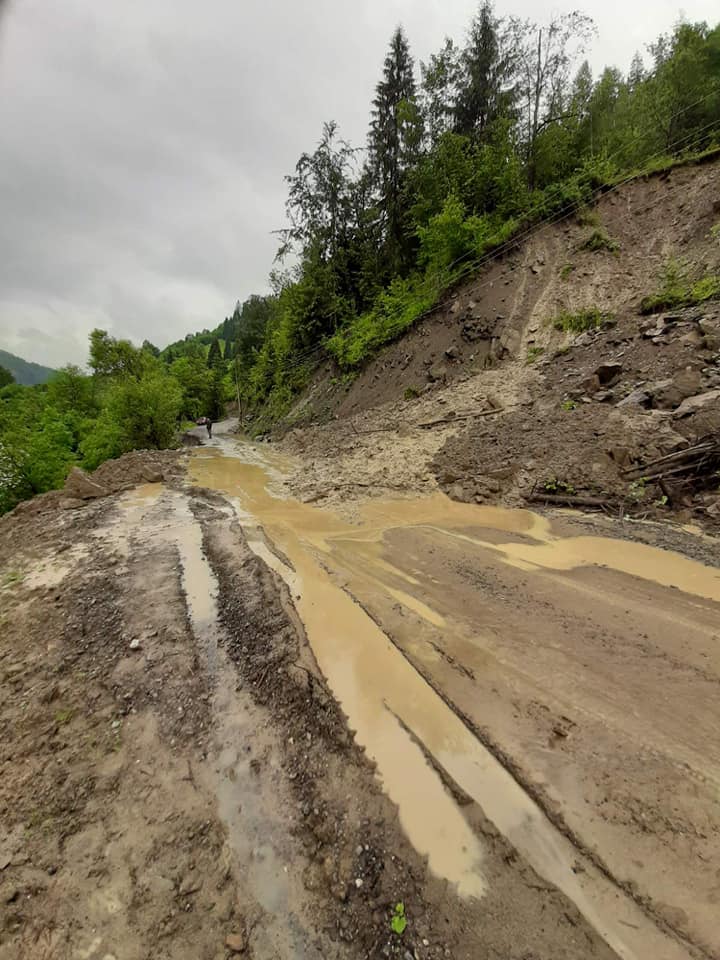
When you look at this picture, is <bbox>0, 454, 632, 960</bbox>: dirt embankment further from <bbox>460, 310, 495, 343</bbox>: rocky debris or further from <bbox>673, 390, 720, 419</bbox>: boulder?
<bbox>460, 310, 495, 343</bbox>: rocky debris

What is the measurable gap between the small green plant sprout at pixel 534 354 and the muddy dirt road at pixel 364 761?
9.77m

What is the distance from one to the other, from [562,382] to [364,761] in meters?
12.2

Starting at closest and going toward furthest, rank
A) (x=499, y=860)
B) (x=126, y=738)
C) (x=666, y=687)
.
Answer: (x=499, y=860) < (x=126, y=738) < (x=666, y=687)

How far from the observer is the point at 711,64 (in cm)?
2086

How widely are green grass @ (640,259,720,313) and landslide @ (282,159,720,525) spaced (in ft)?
0.39

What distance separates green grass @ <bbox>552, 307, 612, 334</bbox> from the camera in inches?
537

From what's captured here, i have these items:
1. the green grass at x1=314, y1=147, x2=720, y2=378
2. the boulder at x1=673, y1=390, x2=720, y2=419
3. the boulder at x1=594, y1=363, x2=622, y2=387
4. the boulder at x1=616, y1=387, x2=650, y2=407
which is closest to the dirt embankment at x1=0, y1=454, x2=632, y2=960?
the boulder at x1=673, y1=390, x2=720, y2=419

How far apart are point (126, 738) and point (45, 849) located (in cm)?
83

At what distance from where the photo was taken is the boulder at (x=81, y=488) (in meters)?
10.0

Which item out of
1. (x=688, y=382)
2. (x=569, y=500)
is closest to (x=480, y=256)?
(x=688, y=382)

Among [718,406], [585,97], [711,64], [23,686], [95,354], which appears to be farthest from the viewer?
[95,354]

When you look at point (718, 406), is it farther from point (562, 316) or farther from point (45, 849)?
point (45, 849)

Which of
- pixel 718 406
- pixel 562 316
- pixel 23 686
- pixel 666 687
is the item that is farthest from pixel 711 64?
pixel 23 686

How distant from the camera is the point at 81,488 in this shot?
10172 mm
